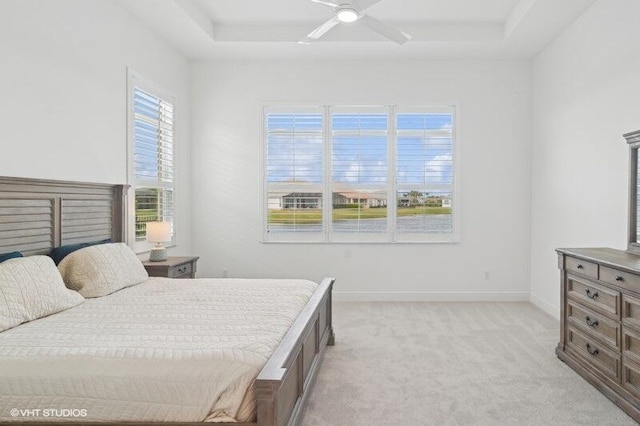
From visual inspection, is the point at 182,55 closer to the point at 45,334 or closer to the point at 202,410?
the point at 45,334

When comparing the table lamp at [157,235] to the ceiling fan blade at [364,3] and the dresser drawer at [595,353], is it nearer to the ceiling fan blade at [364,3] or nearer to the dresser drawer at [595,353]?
the ceiling fan blade at [364,3]

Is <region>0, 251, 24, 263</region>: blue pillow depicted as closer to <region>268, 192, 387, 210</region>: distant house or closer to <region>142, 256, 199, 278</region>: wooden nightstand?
<region>142, 256, 199, 278</region>: wooden nightstand

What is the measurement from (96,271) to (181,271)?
1451 mm

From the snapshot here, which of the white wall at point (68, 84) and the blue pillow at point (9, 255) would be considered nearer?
the blue pillow at point (9, 255)

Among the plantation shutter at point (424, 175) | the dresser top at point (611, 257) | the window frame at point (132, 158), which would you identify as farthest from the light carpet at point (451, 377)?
the window frame at point (132, 158)

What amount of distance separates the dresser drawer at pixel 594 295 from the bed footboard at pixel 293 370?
1906 millimetres

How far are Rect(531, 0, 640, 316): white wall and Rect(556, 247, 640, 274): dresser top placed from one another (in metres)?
0.48

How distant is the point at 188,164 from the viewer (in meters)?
6.18

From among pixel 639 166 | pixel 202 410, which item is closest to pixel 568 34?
pixel 639 166

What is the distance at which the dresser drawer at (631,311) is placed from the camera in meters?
2.88

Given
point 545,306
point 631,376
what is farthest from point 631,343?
point 545,306

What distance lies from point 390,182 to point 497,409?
3.64 meters

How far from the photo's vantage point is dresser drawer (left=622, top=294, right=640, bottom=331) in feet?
9.44

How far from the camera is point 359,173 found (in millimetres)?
6230
